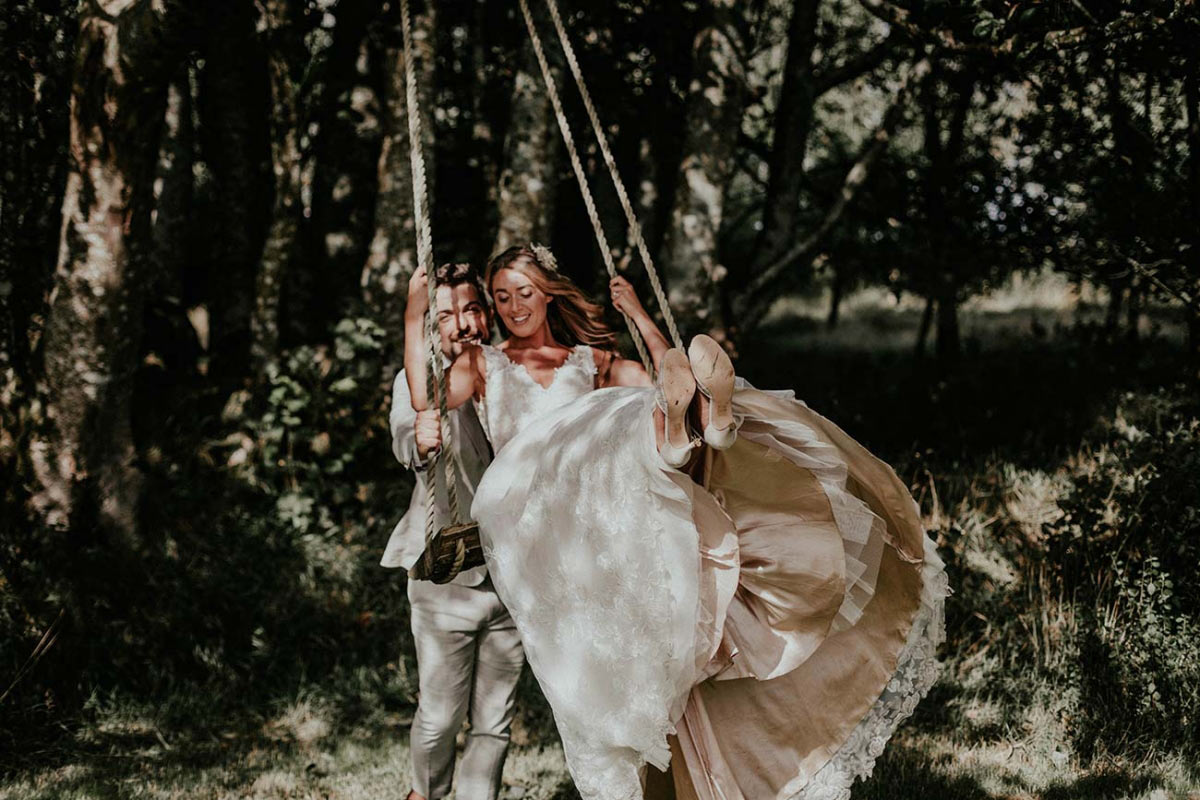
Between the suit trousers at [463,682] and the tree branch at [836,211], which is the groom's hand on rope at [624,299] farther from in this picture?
the tree branch at [836,211]

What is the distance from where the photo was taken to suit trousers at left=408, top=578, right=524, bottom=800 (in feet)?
11.1

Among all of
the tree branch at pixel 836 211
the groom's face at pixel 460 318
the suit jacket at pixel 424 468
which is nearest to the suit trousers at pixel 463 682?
the suit jacket at pixel 424 468

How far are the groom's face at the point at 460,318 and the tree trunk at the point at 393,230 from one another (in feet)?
9.83

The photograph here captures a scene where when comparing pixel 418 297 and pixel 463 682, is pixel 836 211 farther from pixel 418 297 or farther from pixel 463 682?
pixel 463 682

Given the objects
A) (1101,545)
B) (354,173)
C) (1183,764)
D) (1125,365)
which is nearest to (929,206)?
(1125,365)

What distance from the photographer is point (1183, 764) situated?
396 centimetres

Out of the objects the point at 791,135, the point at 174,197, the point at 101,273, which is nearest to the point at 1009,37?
the point at 791,135

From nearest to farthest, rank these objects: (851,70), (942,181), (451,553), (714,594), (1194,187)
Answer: (714,594)
(451,553)
(1194,187)
(942,181)
(851,70)

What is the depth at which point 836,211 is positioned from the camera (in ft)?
22.3

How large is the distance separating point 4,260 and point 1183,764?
6.12 metres

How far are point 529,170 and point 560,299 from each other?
290 cm

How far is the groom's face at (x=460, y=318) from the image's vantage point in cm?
352

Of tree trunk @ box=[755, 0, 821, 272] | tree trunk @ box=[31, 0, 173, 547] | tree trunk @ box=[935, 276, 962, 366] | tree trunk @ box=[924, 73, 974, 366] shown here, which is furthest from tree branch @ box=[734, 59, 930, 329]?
tree trunk @ box=[31, 0, 173, 547]

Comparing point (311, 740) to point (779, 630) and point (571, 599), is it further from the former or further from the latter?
point (779, 630)
